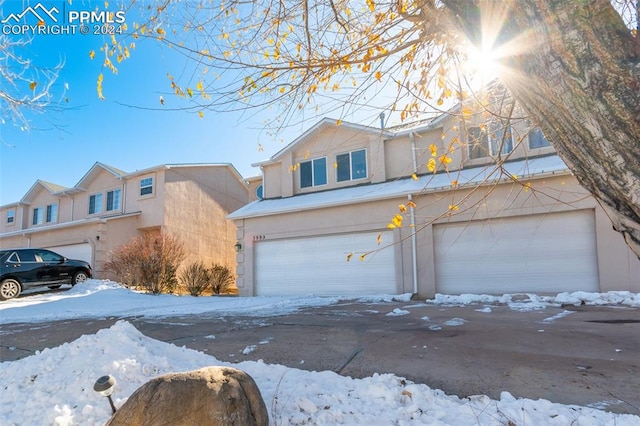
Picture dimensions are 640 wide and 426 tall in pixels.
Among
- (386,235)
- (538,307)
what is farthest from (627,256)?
(386,235)

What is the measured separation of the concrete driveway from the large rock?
5.77 ft

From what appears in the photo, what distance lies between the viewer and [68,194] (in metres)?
22.5

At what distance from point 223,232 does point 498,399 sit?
21125mm

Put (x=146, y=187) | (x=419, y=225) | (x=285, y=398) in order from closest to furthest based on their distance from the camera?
(x=285, y=398), (x=419, y=225), (x=146, y=187)

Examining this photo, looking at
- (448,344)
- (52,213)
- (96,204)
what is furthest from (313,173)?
(52,213)

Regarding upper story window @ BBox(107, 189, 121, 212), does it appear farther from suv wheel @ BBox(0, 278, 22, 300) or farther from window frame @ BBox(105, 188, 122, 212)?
suv wheel @ BBox(0, 278, 22, 300)

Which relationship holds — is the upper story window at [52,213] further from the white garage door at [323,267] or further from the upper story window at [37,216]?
the white garage door at [323,267]

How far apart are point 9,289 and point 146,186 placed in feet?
27.1

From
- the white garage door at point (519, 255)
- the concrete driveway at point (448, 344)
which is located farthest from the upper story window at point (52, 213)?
the white garage door at point (519, 255)

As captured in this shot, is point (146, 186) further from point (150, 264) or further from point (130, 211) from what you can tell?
point (150, 264)

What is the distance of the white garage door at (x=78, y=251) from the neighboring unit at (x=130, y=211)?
0.16 ft

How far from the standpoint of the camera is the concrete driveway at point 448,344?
11.8 feet

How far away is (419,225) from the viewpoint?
31.4ft

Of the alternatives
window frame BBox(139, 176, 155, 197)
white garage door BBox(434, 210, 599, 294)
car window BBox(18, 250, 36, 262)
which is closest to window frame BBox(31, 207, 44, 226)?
window frame BBox(139, 176, 155, 197)
